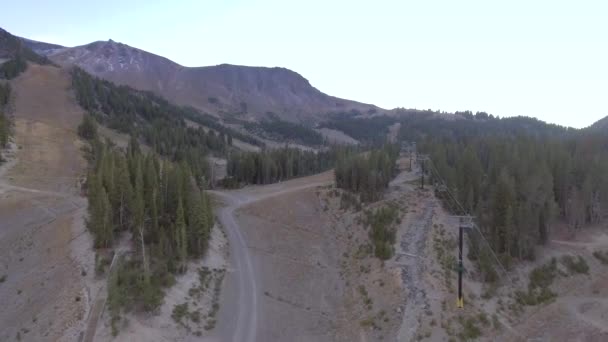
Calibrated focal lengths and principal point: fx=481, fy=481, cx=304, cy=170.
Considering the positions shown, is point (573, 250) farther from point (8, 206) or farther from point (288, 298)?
point (8, 206)

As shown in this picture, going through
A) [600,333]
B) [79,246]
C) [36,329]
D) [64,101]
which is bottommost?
[600,333]

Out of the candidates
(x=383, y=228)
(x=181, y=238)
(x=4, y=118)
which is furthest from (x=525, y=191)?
(x=4, y=118)

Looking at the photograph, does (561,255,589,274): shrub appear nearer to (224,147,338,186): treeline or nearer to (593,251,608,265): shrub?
(593,251,608,265): shrub

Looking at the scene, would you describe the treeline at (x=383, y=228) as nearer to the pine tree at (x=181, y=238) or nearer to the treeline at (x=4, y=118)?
the pine tree at (x=181, y=238)

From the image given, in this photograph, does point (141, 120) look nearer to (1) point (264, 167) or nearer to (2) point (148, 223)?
(1) point (264, 167)

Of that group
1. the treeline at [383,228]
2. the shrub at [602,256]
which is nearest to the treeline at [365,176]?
the treeline at [383,228]

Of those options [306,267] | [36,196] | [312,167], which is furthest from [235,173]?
[306,267]

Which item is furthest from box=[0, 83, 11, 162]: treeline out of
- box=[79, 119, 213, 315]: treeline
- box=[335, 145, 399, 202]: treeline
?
box=[335, 145, 399, 202]: treeline
